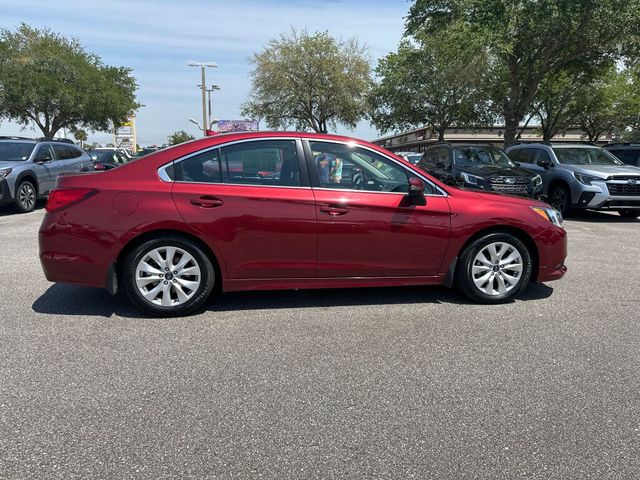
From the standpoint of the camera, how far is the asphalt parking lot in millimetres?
2500

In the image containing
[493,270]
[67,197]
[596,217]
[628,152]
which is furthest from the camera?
[628,152]

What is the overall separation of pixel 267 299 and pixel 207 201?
1237 millimetres

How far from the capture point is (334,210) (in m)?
4.47

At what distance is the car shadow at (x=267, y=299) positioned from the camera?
4.64 metres

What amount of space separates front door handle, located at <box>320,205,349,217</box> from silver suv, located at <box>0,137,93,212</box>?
8013mm

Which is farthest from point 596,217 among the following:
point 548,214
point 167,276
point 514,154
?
point 167,276

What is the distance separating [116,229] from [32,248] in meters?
3.94

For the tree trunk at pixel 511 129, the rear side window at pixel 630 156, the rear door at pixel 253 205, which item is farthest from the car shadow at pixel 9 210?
the tree trunk at pixel 511 129

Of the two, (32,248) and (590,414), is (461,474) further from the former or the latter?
(32,248)

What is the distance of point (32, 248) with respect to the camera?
7.29 m

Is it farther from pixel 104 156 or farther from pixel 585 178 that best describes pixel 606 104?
pixel 104 156

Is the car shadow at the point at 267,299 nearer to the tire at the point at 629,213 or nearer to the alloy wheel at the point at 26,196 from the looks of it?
the alloy wheel at the point at 26,196

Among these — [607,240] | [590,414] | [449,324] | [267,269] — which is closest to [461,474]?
[590,414]

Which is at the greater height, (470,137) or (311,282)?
(470,137)
